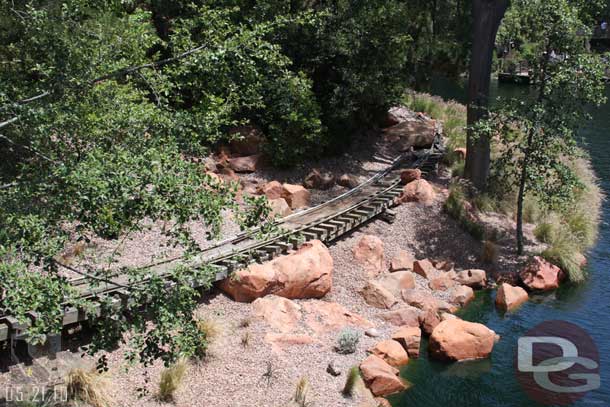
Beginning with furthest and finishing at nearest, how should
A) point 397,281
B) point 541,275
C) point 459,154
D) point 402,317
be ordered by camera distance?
1. point 459,154
2. point 541,275
3. point 397,281
4. point 402,317

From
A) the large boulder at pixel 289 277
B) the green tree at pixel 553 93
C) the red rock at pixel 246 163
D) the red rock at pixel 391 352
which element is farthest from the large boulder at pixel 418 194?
the red rock at pixel 391 352

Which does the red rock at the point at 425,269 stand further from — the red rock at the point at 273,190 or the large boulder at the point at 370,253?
the red rock at the point at 273,190

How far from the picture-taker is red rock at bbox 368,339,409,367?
12.5m

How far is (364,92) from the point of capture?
832 inches

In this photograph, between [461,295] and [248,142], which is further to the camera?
[248,142]

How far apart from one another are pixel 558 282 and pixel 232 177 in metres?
8.88

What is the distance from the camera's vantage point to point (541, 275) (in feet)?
55.5

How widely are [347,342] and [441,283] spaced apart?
4.57m

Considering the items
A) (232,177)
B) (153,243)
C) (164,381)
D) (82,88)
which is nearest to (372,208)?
(232,177)

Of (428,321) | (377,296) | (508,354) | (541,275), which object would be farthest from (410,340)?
(541,275)

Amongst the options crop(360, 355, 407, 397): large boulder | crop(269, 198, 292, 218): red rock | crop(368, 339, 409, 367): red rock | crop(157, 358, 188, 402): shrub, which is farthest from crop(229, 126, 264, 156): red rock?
crop(157, 358, 188, 402): shrub

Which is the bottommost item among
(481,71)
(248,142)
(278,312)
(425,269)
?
(425,269)

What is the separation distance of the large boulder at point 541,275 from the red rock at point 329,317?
5255 millimetres

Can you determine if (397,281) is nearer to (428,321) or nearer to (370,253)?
(370,253)
